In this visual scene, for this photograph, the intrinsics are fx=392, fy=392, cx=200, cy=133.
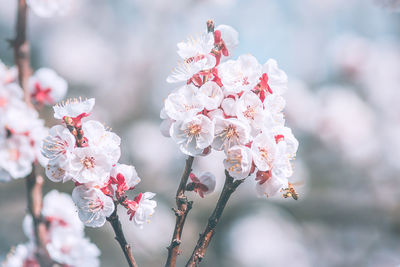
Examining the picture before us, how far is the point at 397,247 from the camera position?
519cm

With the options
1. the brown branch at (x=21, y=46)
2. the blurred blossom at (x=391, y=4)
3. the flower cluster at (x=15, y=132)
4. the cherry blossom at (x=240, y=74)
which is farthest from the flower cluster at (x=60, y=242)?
the blurred blossom at (x=391, y=4)

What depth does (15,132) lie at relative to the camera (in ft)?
4.13

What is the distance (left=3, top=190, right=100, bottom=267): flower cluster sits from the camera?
1.18 meters

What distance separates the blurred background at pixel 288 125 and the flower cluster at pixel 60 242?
86.1 inches

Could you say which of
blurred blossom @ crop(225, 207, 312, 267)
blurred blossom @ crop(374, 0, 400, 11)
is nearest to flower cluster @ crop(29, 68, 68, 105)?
blurred blossom @ crop(374, 0, 400, 11)

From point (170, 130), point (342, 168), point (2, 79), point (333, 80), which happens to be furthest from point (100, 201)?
point (333, 80)

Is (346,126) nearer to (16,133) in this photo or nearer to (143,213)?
(16,133)

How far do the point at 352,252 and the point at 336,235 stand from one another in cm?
26

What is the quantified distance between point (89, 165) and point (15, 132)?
0.61 metres

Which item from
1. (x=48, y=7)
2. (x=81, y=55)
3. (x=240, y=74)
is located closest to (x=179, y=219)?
(x=240, y=74)

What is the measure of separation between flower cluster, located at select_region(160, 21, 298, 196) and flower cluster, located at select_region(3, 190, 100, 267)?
571mm

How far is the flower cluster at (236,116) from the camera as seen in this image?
0.82 meters

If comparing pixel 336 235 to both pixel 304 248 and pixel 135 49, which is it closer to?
pixel 304 248

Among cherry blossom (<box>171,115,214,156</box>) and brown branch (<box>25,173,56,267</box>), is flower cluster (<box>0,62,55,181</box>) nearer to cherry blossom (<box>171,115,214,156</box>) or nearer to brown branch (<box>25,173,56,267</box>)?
brown branch (<box>25,173,56,267</box>)
